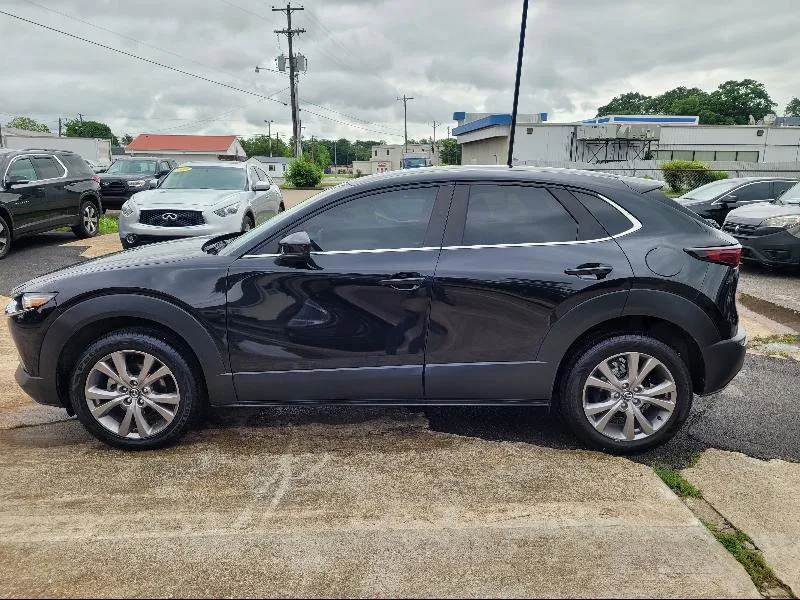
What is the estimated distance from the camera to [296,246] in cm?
348

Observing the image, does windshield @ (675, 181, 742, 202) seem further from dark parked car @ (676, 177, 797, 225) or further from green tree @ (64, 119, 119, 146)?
green tree @ (64, 119, 119, 146)

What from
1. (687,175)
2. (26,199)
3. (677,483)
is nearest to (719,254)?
(677,483)

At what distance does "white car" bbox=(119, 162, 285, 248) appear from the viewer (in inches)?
354

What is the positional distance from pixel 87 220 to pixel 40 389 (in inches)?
393

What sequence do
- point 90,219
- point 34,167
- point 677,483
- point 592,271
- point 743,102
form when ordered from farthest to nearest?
point 743,102 < point 90,219 < point 34,167 < point 592,271 < point 677,483

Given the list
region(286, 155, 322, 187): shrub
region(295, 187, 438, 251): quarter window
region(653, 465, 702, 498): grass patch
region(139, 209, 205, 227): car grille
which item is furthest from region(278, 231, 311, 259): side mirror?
region(286, 155, 322, 187): shrub

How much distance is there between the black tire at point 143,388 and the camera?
A: 11.6 feet

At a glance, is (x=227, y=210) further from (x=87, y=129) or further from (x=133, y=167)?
(x=87, y=129)

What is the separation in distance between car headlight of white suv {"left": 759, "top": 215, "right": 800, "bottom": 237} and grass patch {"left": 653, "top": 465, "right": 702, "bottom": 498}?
7624mm

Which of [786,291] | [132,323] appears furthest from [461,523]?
[786,291]

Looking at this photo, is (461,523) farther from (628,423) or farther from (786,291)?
(786,291)

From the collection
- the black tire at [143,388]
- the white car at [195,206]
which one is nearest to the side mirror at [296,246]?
the black tire at [143,388]

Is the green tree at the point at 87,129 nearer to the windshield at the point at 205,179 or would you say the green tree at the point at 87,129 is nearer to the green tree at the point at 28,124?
the green tree at the point at 28,124

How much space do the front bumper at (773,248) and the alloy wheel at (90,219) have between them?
11941 mm
